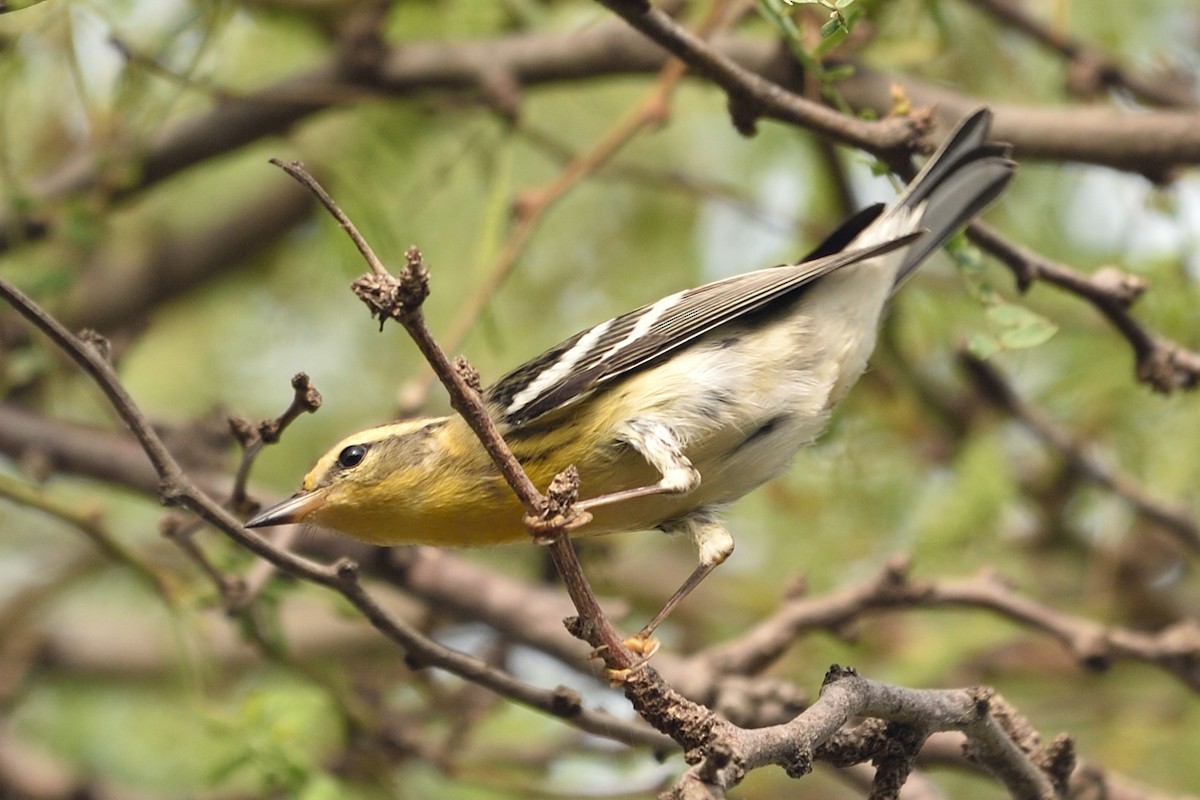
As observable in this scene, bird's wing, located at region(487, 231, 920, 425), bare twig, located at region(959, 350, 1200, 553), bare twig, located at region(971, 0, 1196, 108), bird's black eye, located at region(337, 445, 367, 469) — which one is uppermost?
bare twig, located at region(971, 0, 1196, 108)

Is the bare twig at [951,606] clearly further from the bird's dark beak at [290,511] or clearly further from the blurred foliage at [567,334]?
the bird's dark beak at [290,511]

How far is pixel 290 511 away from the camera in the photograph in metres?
3.02

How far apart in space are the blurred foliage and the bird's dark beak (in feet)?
2.81

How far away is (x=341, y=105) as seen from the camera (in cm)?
461

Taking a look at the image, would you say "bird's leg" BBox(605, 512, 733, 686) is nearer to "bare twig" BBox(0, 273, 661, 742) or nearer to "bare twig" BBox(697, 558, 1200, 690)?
"bare twig" BBox(0, 273, 661, 742)

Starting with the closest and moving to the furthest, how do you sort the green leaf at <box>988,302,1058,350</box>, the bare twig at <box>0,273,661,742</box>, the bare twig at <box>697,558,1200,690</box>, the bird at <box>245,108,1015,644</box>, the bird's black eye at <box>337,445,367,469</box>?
1. the bare twig at <box>0,273,661,742</box>
2. the green leaf at <box>988,302,1058,350</box>
3. the bird at <box>245,108,1015,644</box>
4. the bird's black eye at <box>337,445,367,469</box>
5. the bare twig at <box>697,558,1200,690</box>

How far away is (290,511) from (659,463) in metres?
0.83

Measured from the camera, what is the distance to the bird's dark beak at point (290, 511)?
2.91 m

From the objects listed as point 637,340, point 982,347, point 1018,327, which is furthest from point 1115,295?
point 637,340

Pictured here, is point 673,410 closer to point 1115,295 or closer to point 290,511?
point 290,511

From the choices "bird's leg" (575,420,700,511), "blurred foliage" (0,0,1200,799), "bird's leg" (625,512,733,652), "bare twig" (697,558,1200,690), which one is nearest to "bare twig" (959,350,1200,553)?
"blurred foliage" (0,0,1200,799)

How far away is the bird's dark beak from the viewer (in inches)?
114

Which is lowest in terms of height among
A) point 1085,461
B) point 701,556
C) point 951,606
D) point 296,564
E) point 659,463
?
point 296,564

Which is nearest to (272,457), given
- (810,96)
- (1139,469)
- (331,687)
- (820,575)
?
(331,687)
